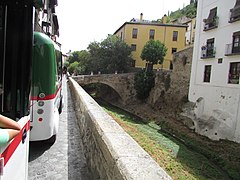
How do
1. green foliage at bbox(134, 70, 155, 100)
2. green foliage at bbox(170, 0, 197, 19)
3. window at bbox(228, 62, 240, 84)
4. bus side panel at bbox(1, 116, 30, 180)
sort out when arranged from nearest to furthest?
bus side panel at bbox(1, 116, 30, 180) → window at bbox(228, 62, 240, 84) → green foliage at bbox(134, 70, 155, 100) → green foliage at bbox(170, 0, 197, 19)

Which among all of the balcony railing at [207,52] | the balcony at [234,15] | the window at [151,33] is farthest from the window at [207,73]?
the window at [151,33]

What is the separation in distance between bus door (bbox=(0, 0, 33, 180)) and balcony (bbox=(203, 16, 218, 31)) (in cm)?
1911

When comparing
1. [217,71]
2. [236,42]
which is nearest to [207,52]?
[217,71]

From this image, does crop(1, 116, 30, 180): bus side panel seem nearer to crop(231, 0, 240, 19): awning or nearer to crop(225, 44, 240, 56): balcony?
crop(225, 44, 240, 56): balcony

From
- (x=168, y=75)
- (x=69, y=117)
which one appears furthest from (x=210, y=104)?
(x=69, y=117)

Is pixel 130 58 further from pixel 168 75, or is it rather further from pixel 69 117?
pixel 69 117

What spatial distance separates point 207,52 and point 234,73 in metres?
3.97

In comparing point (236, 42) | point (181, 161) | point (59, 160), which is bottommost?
point (181, 161)

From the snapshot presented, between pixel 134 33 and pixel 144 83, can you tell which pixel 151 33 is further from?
pixel 144 83

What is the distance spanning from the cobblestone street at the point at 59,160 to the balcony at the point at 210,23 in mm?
16724

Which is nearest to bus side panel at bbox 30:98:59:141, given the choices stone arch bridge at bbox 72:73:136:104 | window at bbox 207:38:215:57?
window at bbox 207:38:215:57

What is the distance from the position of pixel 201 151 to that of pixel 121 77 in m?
20.1

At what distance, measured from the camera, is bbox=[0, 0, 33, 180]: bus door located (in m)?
1.78

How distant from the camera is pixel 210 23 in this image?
19203 mm
